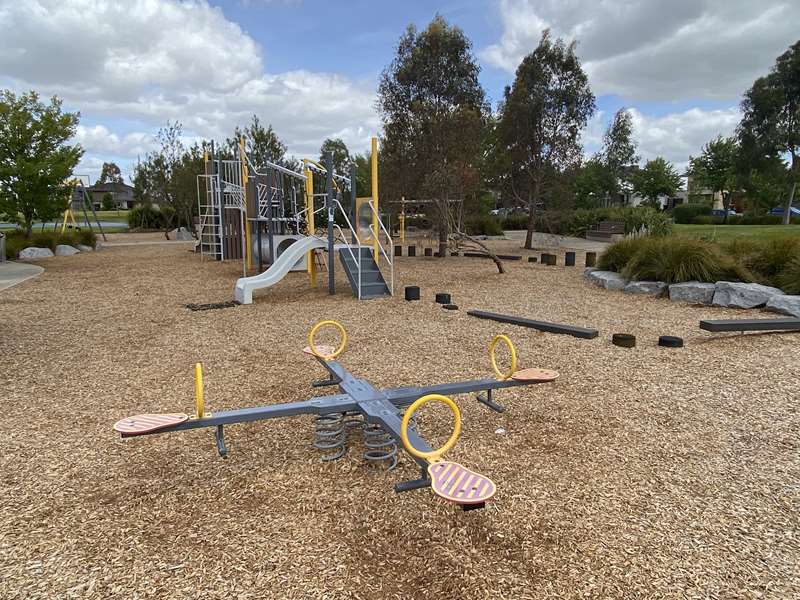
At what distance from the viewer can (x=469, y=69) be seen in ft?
50.8

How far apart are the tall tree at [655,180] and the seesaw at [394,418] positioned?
46.7 metres

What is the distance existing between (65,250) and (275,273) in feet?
41.1

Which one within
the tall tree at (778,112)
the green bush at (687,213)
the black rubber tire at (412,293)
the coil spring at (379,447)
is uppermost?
the tall tree at (778,112)

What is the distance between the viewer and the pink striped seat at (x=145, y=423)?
9.28 ft

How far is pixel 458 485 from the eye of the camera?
2.39m

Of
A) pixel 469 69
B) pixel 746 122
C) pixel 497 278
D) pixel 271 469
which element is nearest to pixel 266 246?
pixel 497 278

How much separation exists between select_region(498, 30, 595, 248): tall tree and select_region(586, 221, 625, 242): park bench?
534 cm

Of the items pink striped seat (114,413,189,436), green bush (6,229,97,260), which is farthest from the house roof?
pink striped seat (114,413,189,436)

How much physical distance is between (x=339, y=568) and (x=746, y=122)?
134 ft

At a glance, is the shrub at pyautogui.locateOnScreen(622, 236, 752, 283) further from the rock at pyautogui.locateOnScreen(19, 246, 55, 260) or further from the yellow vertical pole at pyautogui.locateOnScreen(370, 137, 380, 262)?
the rock at pyautogui.locateOnScreen(19, 246, 55, 260)

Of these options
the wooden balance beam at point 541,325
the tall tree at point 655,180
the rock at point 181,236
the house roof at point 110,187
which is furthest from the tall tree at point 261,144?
the house roof at point 110,187

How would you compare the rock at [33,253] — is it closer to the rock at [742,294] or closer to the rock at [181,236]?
the rock at [181,236]

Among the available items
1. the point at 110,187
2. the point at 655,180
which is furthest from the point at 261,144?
the point at 110,187

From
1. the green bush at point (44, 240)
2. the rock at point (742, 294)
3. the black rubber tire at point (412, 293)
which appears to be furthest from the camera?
the green bush at point (44, 240)
